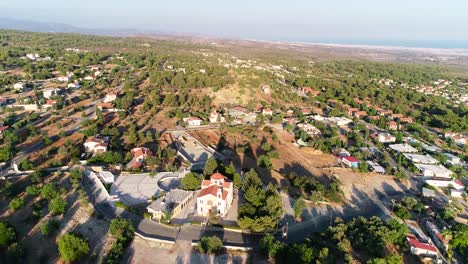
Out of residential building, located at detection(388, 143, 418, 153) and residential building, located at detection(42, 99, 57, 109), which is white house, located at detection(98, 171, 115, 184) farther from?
residential building, located at detection(388, 143, 418, 153)

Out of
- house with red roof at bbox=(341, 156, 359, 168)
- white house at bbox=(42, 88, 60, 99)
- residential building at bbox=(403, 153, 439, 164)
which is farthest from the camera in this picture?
white house at bbox=(42, 88, 60, 99)

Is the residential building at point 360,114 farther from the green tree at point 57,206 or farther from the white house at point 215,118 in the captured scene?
the green tree at point 57,206

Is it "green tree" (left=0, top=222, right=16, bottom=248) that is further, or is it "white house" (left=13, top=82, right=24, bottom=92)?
"white house" (left=13, top=82, right=24, bottom=92)

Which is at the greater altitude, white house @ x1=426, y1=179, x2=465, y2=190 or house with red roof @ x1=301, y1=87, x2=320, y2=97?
house with red roof @ x1=301, y1=87, x2=320, y2=97

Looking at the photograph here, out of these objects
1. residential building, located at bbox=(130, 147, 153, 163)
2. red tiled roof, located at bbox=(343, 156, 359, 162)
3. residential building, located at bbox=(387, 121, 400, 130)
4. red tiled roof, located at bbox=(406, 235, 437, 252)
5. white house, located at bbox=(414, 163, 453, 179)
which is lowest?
white house, located at bbox=(414, 163, 453, 179)

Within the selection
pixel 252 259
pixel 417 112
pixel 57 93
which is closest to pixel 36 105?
pixel 57 93

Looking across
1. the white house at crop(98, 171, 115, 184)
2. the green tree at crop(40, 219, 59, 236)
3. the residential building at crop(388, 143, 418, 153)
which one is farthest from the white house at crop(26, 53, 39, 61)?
the residential building at crop(388, 143, 418, 153)

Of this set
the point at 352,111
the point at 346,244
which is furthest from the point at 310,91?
the point at 346,244

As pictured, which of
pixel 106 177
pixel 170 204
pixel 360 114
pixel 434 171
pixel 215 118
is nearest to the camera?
pixel 170 204

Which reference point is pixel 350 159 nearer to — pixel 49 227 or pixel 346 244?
pixel 346 244
